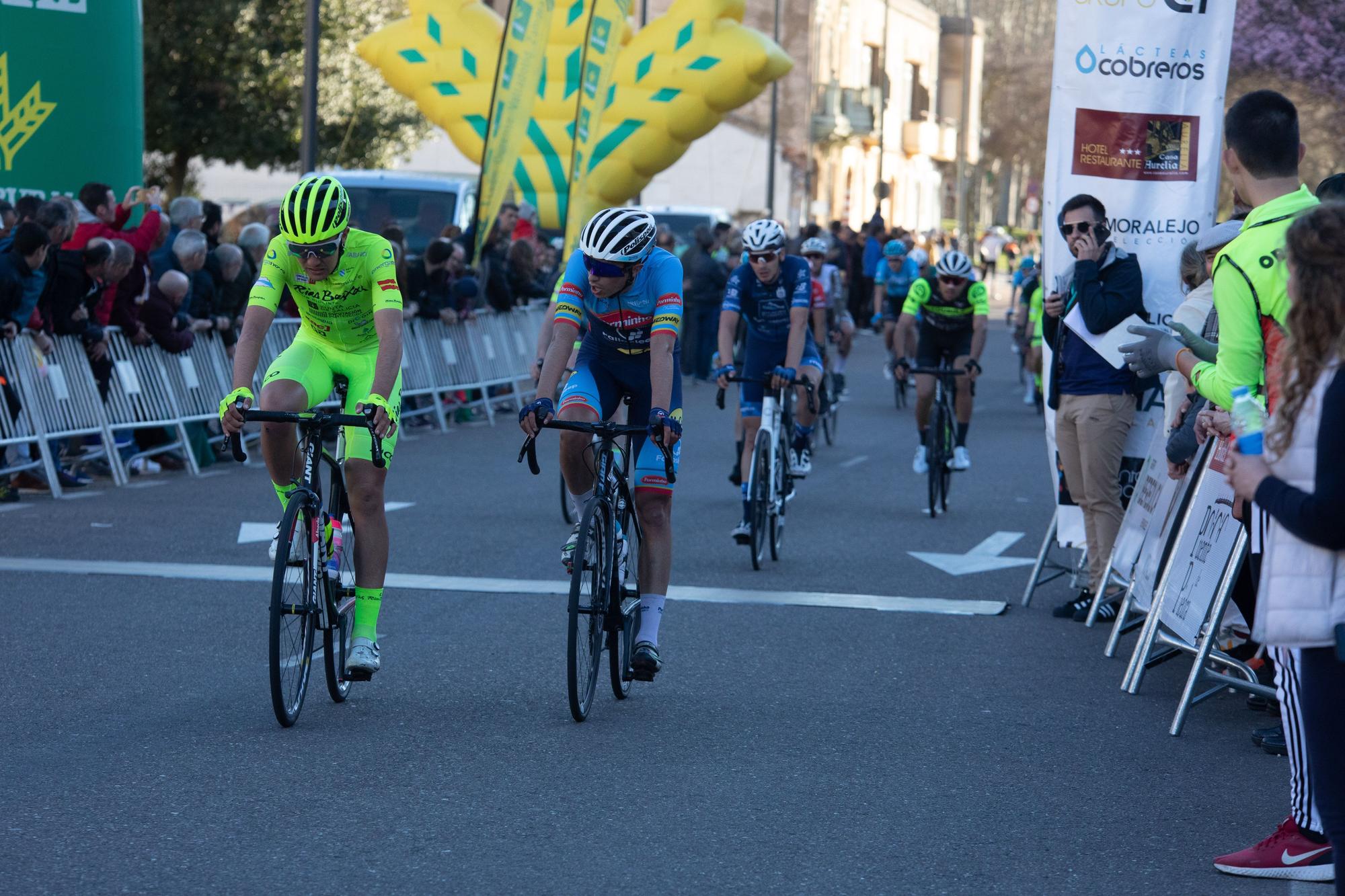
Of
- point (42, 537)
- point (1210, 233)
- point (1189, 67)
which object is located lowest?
point (42, 537)

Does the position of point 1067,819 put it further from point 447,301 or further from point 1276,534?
point 447,301

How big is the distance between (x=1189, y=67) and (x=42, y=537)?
276 inches

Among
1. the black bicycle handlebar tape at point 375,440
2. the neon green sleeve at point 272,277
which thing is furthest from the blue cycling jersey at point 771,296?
the black bicycle handlebar tape at point 375,440

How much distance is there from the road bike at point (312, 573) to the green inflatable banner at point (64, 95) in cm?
971

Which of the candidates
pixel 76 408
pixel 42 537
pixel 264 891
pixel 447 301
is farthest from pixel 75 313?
pixel 264 891

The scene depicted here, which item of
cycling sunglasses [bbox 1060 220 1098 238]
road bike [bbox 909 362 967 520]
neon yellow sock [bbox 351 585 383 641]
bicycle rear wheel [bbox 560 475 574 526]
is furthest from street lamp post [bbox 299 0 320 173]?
neon yellow sock [bbox 351 585 383 641]

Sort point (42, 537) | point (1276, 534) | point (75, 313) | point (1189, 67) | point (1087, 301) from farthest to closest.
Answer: point (75, 313) < point (42, 537) < point (1189, 67) < point (1087, 301) < point (1276, 534)

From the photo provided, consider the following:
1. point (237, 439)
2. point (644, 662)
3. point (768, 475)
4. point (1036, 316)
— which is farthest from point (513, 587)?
point (1036, 316)

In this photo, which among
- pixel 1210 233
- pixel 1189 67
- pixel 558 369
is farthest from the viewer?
pixel 1189 67

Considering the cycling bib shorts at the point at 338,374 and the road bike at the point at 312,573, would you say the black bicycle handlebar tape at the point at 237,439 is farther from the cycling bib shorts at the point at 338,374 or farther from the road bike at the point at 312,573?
the cycling bib shorts at the point at 338,374

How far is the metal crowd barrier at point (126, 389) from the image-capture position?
1264 cm

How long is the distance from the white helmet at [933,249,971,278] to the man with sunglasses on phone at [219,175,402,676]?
7.31 metres

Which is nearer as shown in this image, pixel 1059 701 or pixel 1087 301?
pixel 1059 701

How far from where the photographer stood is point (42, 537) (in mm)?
10938
